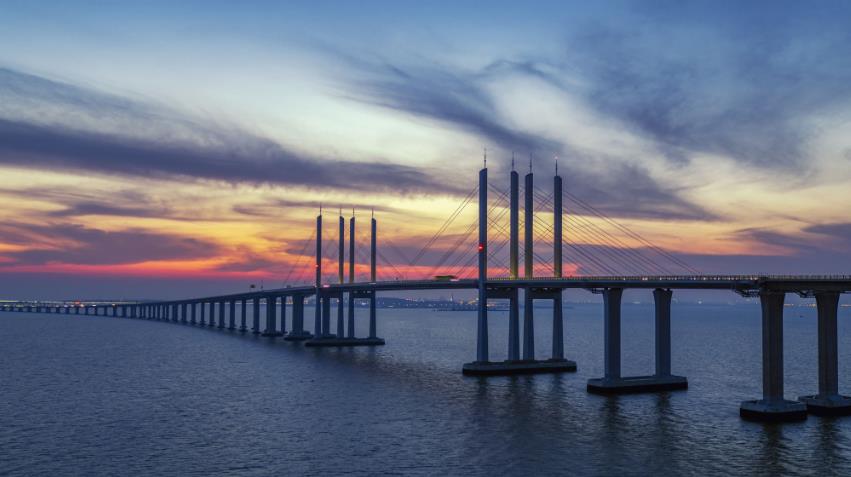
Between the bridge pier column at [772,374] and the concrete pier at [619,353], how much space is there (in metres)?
13.2

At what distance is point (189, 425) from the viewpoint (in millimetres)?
52156

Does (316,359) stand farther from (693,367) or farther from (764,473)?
(764,473)

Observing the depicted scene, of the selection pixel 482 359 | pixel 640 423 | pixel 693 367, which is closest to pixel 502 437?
pixel 640 423

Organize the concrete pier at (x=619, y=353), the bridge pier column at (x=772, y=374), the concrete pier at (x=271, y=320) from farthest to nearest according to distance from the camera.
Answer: the concrete pier at (x=271, y=320) → the concrete pier at (x=619, y=353) → the bridge pier column at (x=772, y=374)

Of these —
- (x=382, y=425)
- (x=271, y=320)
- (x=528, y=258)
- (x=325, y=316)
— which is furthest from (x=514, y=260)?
(x=271, y=320)

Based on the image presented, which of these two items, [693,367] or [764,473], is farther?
[693,367]

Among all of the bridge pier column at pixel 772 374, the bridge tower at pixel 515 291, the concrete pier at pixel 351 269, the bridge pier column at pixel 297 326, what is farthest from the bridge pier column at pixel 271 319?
the bridge pier column at pixel 772 374

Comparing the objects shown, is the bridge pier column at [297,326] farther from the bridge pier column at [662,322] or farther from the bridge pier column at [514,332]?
the bridge pier column at [662,322]

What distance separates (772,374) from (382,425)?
84.7ft

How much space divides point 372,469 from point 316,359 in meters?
66.9

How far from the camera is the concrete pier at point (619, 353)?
65.8 meters

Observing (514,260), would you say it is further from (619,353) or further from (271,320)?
(271,320)

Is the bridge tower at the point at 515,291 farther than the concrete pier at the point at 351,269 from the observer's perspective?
No

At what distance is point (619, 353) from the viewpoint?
2613 inches
